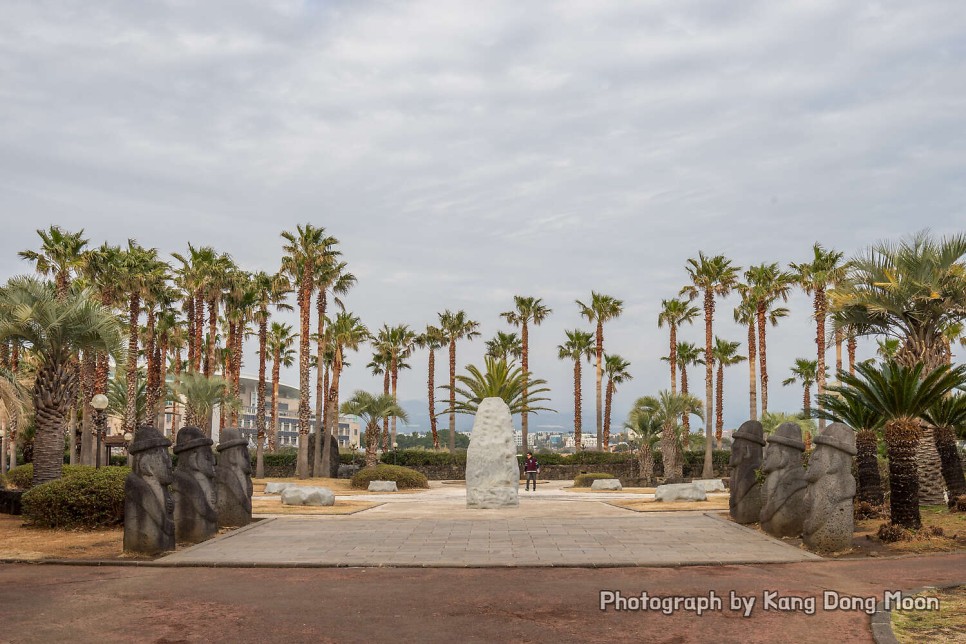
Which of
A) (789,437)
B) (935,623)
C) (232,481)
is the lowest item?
(935,623)

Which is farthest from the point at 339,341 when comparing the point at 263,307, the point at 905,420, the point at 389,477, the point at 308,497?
the point at 905,420

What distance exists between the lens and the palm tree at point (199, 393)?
44.0 meters

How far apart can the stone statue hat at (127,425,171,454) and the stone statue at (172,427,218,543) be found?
4.28 ft

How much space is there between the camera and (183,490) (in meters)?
14.2

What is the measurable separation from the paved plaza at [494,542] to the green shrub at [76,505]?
2946mm

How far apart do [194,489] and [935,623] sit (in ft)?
37.9

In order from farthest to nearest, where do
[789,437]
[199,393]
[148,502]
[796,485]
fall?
[199,393]
[789,437]
[796,485]
[148,502]

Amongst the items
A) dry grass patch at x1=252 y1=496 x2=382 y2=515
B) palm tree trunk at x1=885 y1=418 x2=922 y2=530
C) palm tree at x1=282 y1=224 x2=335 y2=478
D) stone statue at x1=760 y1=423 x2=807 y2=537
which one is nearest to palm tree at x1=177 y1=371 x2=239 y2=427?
palm tree at x1=282 y1=224 x2=335 y2=478

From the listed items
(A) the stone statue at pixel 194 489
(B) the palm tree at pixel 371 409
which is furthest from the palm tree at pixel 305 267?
(A) the stone statue at pixel 194 489

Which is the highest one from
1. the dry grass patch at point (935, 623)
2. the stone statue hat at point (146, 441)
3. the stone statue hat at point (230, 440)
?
the stone statue hat at point (146, 441)

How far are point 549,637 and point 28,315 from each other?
16.2 meters

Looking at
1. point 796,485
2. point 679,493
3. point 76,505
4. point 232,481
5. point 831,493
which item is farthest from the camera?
point 679,493

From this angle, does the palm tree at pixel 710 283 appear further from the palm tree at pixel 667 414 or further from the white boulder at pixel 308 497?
the white boulder at pixel 308 497

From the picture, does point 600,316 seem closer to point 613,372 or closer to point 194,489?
point 613,372
